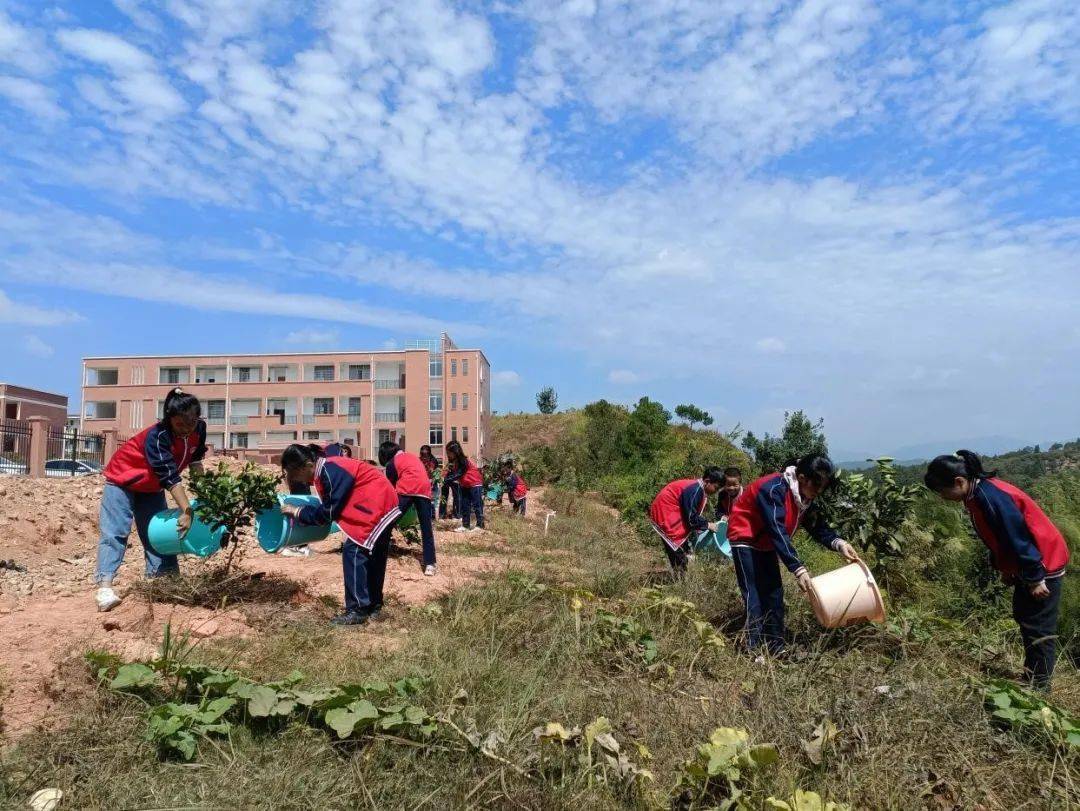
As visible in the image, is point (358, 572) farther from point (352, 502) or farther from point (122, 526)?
point (122, 526)

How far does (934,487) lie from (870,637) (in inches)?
40.1

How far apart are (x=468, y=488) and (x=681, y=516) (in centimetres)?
486

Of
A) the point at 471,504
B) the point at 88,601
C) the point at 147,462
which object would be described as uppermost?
the point at 147,462

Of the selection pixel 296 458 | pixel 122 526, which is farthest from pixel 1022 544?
pixel 122 526

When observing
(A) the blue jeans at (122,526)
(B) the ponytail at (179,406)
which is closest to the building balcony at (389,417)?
(A) the blue jeans at (122,526)

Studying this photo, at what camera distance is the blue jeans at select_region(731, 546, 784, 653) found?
471 cm

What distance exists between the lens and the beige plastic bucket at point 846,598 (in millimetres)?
4258

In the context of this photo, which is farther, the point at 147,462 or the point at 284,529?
the point at 284,529

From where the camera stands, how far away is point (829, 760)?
9.64 feet

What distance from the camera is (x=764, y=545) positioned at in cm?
477

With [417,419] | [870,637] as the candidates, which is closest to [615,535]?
[870,637]

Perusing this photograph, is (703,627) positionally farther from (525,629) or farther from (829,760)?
(829,760)

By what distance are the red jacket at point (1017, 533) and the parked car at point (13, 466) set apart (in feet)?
56.7

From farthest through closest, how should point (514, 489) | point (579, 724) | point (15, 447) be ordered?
point (15, 447)
point (514, 489)
point (579, 724)
